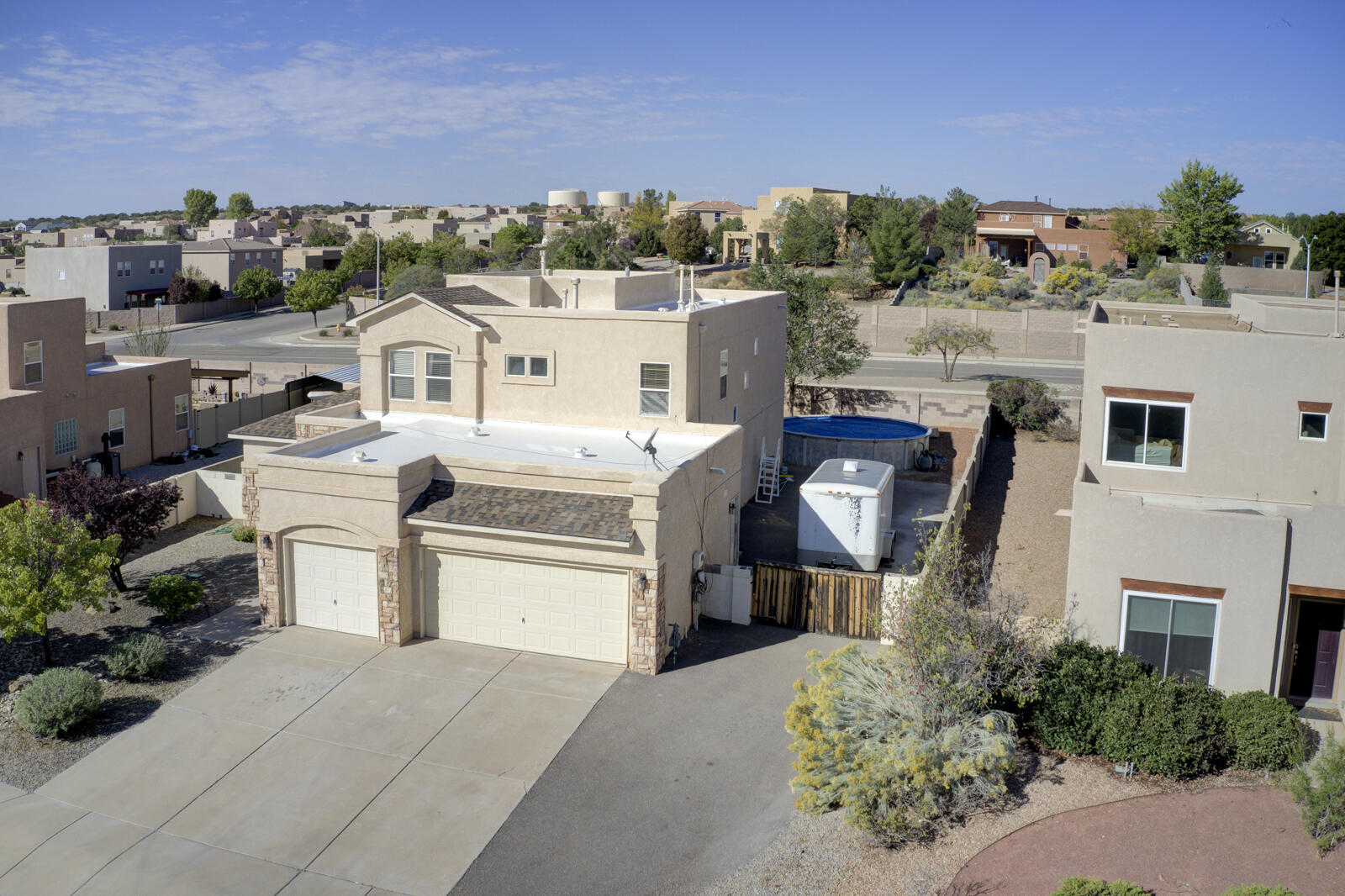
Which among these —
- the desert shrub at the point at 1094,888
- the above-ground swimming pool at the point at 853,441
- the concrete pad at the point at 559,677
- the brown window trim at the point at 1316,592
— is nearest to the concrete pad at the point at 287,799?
the concrete pad at the point at 559,677

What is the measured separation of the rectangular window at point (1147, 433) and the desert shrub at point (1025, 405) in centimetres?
2079

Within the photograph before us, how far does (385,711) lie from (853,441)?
22140mm

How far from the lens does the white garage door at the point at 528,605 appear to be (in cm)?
2052

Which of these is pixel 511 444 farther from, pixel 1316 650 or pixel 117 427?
pixel 117 427

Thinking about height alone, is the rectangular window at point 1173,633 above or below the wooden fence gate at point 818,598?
above

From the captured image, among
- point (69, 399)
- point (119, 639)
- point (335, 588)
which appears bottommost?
point (119, 639)

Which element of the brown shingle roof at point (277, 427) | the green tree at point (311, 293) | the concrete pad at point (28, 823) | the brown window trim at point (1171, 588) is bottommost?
the concrete pad at point (28, 823)

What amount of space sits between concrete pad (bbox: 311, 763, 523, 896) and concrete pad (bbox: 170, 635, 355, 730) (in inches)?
129

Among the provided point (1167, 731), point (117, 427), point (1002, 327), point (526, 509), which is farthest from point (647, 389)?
point (1002, 327)

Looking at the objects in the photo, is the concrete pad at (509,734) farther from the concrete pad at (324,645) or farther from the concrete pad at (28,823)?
the concrete pad at (28,823)

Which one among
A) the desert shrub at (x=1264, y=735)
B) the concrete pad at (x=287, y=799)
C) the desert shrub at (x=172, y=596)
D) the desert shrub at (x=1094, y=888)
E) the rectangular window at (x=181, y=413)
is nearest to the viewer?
the desert shrub at (x=1094, y=888)

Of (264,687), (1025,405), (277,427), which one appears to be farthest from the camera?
(1025,405)

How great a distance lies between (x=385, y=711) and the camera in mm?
18594

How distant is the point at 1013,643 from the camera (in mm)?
16703
